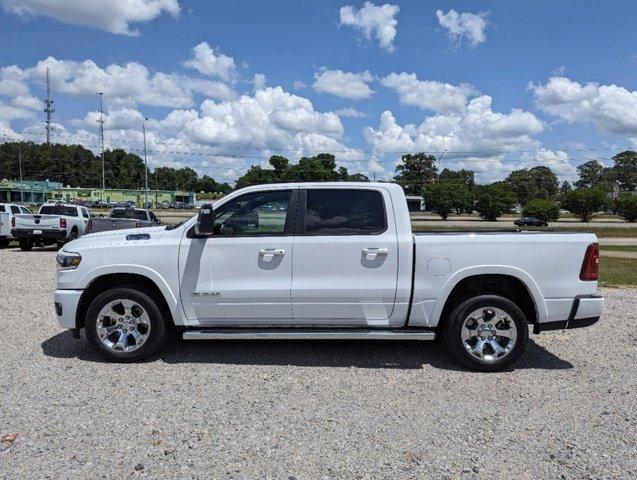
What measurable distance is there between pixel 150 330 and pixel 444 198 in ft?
209

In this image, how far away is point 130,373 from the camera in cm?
504

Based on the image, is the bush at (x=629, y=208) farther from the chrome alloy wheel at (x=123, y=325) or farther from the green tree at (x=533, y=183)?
the chrome alloy wheel at (x=123, y=325)

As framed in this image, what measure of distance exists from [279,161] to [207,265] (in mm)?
87876

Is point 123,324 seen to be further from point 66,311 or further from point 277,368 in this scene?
point 277,368

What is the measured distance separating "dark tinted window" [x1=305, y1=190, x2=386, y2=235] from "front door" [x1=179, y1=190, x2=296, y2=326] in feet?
0.95

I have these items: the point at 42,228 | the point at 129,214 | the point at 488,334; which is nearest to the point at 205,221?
the point at 488,334

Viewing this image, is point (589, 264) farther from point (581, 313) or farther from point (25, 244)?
point (25, 244)

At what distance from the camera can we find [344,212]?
5.30m

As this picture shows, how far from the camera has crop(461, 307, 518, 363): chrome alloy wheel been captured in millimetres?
5133

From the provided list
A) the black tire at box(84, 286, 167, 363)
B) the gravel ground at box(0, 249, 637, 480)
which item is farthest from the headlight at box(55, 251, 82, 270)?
the gravel ground at box(0, 249, 637, 480)

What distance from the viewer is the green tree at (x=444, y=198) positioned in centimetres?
6656

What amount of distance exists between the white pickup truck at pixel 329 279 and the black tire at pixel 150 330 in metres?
0.01

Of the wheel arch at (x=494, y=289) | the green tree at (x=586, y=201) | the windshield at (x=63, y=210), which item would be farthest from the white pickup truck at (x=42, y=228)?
the green tree at (x=586, y=201)

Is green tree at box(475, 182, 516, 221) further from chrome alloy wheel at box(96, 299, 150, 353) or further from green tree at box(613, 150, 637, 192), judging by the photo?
green tree at box(613, 150, 637, 192)
